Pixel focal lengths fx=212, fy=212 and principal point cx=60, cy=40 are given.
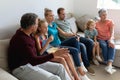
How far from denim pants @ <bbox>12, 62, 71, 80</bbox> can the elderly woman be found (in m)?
1.24

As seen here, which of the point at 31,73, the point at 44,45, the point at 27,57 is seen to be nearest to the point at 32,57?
the point at 27,57

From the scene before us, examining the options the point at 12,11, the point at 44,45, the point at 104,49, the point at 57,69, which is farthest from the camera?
the point at 104,49

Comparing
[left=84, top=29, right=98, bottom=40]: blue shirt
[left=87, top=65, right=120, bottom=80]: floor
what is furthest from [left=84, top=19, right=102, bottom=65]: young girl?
[left=87, top=65, right=120, bottom=80]: floor

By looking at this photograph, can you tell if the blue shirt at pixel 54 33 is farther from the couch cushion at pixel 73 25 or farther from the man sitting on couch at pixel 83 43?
the couch cushion at pixel 73 25

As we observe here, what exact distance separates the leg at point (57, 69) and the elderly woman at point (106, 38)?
1.21 m

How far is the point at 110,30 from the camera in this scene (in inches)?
153

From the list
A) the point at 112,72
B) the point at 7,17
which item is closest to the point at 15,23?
the point at 7,17

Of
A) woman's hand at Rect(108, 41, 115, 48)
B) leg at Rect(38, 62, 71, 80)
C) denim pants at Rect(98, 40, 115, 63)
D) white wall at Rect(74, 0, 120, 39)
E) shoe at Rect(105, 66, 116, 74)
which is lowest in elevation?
shoe at Rect(105, 66, 116, 74)

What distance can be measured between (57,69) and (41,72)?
0.28 meters

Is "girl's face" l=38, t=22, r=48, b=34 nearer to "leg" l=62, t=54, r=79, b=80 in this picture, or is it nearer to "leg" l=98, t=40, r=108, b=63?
"leg" l=62, t=54, r=79, b=80

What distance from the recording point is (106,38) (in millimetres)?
3871

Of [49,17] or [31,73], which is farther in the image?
[49,17]

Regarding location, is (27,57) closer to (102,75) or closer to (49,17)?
(49,17)

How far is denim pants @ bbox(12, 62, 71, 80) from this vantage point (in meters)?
2.32
